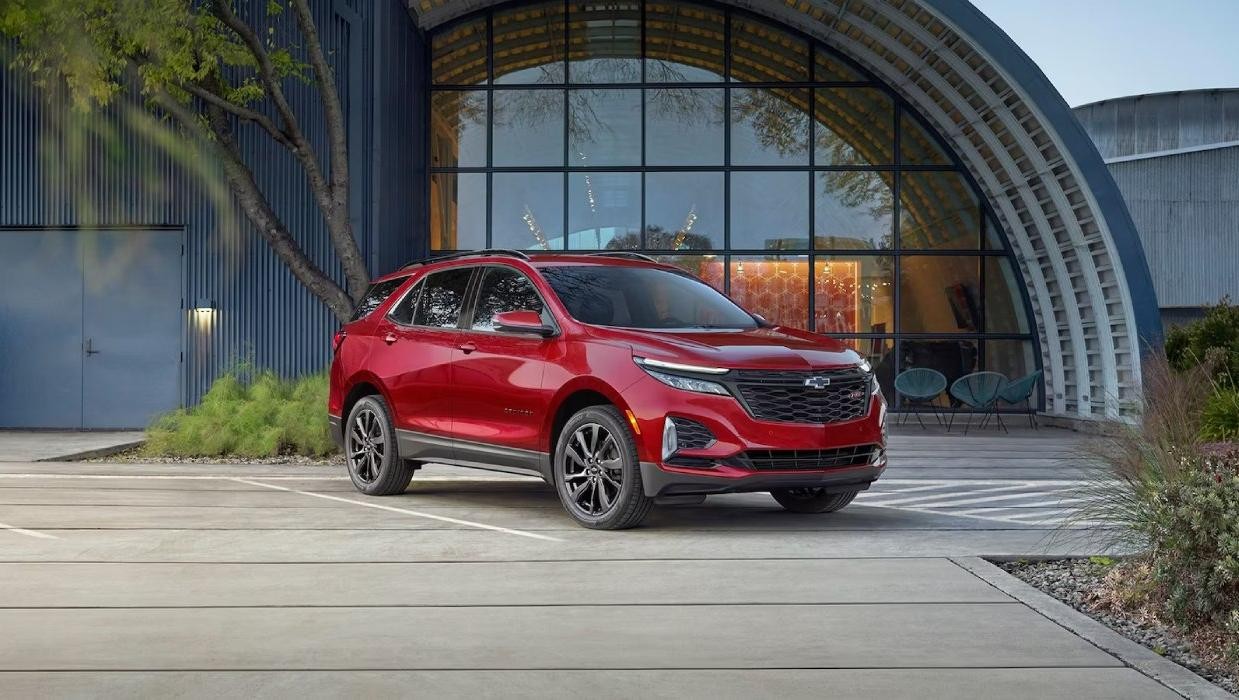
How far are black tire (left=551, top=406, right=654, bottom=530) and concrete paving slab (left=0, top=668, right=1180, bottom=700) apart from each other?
140 inches

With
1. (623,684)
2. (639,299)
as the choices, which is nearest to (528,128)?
(639,299)

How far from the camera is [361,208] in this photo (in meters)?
19.7

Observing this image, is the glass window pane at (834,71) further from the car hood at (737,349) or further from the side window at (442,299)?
the car hood at (737,349)

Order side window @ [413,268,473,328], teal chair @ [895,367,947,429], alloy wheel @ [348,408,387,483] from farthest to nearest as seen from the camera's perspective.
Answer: teal chair @ [895,367,947,429] < alloy wheel @ [348,408,387,483] < side window @ [413,268,473,328]

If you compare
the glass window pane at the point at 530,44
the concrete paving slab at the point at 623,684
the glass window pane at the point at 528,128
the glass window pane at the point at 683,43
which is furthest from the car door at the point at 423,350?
the glass window pane at the point at 683,43

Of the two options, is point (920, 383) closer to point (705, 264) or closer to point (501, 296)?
point (705, 264)

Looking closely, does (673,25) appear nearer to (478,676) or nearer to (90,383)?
(90,383)

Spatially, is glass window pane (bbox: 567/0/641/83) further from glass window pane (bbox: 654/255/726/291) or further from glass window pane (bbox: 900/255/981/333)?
glass window pane (bbox: 900/255/981/333)

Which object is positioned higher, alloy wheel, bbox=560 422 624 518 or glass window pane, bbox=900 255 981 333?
glass window pane, bbox=900 255 981 333

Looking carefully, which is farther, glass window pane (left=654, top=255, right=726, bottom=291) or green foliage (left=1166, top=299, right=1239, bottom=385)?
glass window pane (left=654, top=255, right=726, bottom=291)

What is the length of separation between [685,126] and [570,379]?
1540 centimetres

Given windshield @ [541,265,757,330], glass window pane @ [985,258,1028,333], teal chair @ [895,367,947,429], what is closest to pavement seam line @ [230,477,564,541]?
windshield @ [541,265,757,330]

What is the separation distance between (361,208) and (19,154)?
5.11 m

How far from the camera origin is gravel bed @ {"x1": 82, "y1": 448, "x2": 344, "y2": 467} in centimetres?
1445
